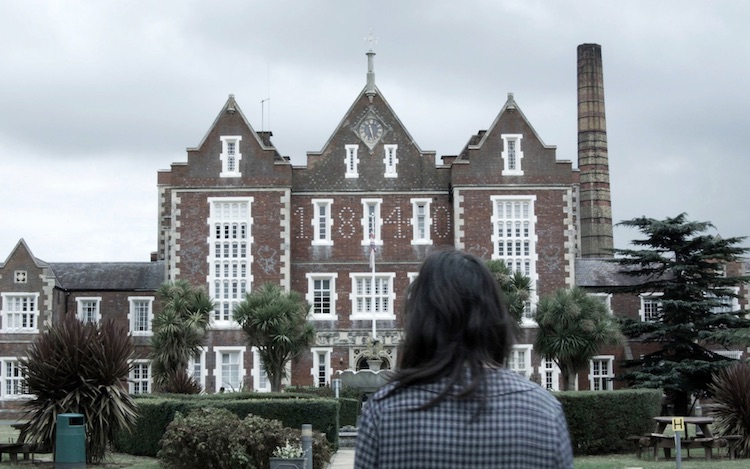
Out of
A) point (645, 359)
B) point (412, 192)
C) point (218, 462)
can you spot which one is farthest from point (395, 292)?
point (218, 462)

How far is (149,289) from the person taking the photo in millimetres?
54406

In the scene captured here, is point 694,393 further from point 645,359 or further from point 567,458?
point 567,458

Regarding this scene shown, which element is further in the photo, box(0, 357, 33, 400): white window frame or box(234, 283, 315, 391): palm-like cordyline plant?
box(0, 357, 33, 400): white window frame

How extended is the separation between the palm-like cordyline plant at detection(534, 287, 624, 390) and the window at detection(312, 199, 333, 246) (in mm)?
12909

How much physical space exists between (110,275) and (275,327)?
53.1 ft

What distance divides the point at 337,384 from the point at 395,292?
10167mm

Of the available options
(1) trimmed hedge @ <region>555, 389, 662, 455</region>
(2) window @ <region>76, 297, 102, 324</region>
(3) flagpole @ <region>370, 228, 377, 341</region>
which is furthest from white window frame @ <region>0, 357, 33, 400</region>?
(1) trimmed hedge @ <region>555, 389, 662, 455</region>

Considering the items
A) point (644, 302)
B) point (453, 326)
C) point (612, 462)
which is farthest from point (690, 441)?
point (644, 302)

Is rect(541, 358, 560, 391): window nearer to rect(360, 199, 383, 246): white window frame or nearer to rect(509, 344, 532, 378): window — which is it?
rect(509, 344, 532, 378): window

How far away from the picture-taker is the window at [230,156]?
173 ft

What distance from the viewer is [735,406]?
26.1m

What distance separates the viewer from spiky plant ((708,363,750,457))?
25.7 metres

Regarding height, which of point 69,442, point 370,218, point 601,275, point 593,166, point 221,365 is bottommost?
point 69,442

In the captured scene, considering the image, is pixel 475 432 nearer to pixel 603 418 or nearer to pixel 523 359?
pixel 603 418
